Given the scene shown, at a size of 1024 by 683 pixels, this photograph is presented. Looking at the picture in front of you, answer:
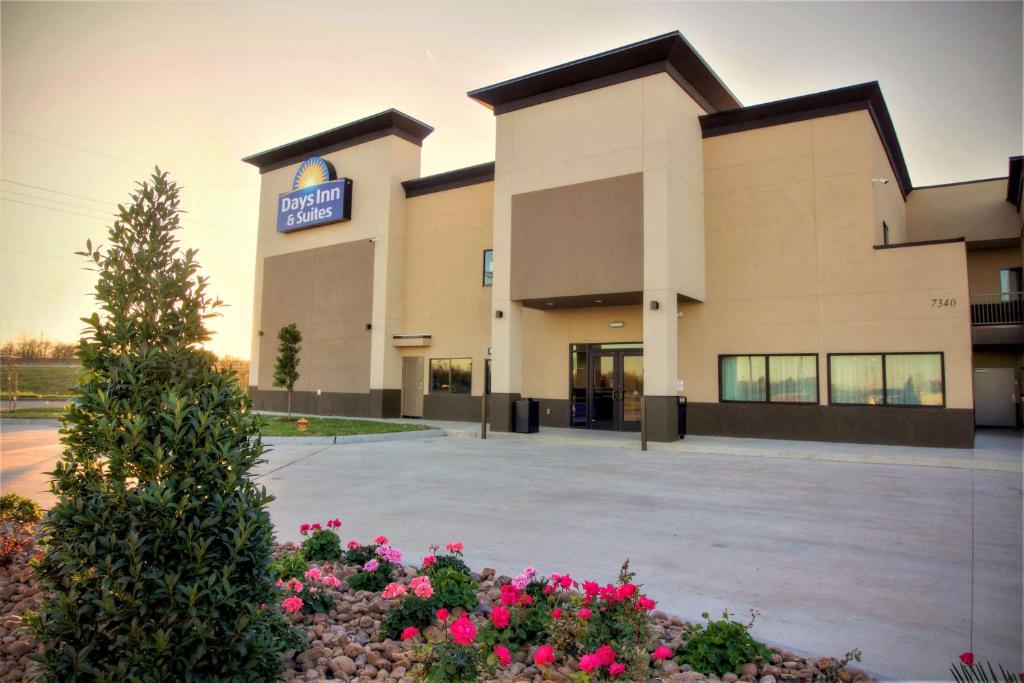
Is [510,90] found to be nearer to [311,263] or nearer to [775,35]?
[775,35]

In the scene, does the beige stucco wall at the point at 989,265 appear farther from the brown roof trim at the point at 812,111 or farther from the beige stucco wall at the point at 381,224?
the beige stucco wall at the point at 381,224

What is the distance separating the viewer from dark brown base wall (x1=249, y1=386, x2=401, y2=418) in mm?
24531

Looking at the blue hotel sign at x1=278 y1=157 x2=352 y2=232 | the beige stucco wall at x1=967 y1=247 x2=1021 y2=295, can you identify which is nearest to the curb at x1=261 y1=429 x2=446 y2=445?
the blue hotel sign at x1=278 y1=157 x2=352 y2=232

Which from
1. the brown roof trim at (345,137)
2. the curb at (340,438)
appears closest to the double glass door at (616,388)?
the curb at (340,438)

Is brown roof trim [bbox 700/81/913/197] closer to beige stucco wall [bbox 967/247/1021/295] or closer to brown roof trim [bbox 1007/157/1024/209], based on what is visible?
brown roof trim [bbox 1007/157/1024/209]

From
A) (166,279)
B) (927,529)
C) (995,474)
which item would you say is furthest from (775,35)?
(166,279)

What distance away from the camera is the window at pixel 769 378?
1719 centimetres

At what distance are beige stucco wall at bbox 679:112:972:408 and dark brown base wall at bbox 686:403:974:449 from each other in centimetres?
49

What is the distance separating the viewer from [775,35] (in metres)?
13.4

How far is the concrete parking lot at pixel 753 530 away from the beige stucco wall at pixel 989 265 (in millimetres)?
13053

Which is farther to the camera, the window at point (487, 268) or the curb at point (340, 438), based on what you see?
the window at point (487, 268)

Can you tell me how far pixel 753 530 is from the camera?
6.86 metres

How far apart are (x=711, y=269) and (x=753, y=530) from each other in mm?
13109

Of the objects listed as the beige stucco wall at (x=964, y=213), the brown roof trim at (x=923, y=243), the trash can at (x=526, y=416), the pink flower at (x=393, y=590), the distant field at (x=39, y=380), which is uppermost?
the beige stucco wall at (x=964, y=213)
